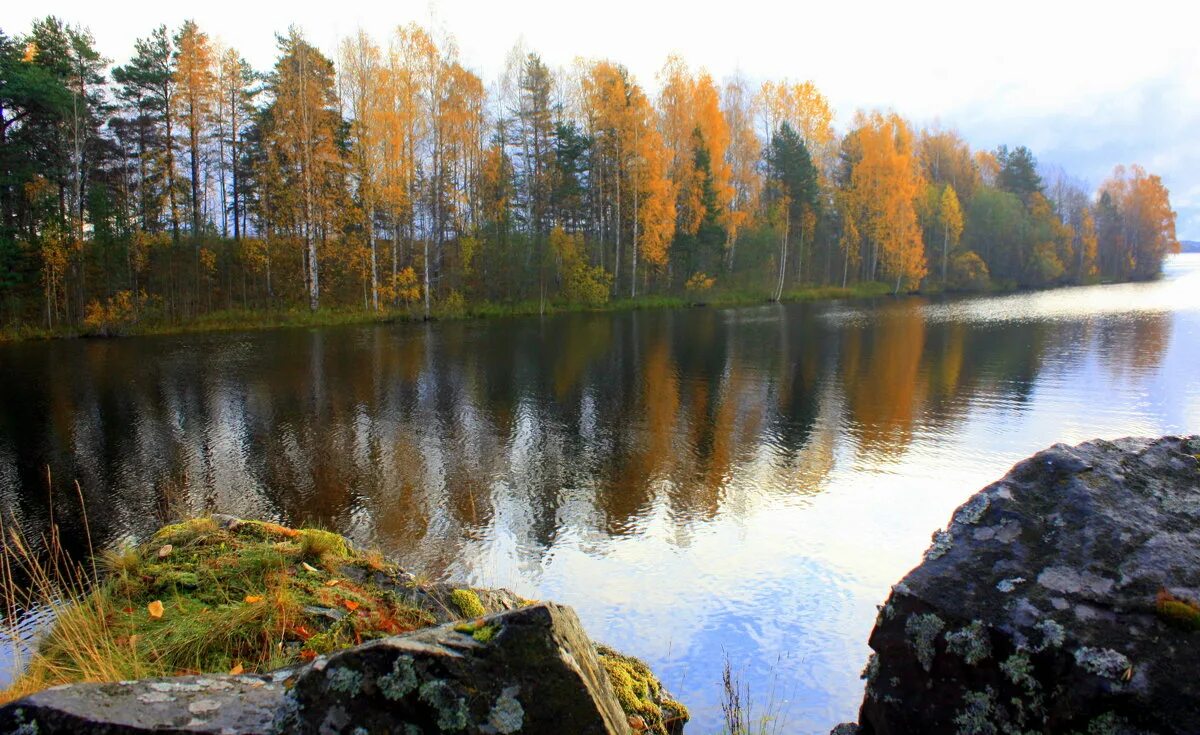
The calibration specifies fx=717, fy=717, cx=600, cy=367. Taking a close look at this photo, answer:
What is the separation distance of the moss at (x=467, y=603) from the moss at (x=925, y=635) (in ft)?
9.15

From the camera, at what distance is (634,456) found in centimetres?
1024

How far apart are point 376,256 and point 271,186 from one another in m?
5.40

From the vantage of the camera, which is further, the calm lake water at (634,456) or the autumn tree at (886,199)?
the autumn tree at (886,199)

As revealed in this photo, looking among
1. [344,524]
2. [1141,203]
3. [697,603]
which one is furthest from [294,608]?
[1141,203]

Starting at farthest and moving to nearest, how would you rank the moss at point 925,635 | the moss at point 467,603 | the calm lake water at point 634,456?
the calm lake water at point 634,456, the moss at point 467,603, the moss at point 925,635

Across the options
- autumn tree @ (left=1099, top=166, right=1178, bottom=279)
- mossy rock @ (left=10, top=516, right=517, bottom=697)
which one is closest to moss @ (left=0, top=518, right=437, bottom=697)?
mossy rock @ (left=10, top=516, right=517, bottom=697)

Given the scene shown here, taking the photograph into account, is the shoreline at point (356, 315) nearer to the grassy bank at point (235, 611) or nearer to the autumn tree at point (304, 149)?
the autumn tree at point (304, 149)

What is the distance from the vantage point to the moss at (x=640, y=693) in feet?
11.8

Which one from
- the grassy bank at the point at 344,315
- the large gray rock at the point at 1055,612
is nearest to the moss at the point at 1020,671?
the large gray rock at the point at 1055,612

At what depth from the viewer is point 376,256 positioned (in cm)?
3459

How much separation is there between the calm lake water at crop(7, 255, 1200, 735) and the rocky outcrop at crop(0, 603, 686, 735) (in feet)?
8.51

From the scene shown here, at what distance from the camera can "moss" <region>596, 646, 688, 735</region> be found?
11.8ft

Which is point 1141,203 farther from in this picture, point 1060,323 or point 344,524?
point 344,524

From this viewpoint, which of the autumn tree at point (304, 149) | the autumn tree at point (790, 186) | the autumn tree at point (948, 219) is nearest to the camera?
the autumn tree at point (304, 149)
